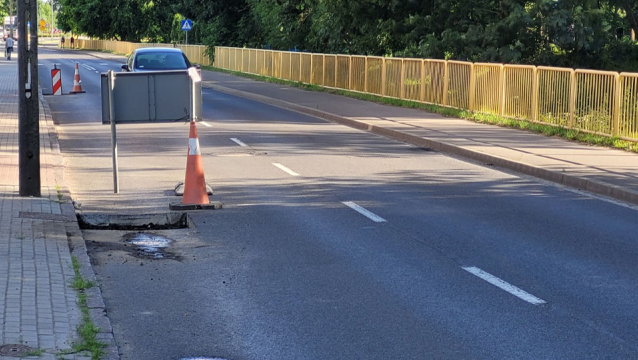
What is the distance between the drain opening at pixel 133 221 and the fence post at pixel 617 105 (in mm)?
10605

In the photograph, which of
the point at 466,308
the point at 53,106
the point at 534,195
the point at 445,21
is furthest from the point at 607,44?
the point at 466,308

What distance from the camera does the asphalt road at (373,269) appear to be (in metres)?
6.88

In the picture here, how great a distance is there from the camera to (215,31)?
2511 inches

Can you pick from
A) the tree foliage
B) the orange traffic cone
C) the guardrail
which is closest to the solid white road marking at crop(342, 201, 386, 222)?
the orange traffic cone

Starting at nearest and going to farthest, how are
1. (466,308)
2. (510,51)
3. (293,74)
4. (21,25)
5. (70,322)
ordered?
(70,322) < (466,308) < (21,25) < (510,51) < (293,74)

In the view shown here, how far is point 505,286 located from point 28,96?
254 inches

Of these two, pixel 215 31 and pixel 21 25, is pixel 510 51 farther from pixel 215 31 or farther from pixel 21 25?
pixel 215 31

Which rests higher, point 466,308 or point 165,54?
point 165,54

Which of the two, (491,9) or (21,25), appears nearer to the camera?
(21,25)

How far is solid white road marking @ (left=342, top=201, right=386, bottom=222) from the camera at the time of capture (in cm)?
1176

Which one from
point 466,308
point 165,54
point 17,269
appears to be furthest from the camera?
point 165,54

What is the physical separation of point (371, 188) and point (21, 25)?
4997 mm

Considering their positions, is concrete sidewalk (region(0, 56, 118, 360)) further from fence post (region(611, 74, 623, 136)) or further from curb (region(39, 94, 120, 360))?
fence post (region(611, 74, 623, 136))

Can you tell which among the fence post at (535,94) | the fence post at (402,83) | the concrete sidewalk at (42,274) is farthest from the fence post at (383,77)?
the concrete sidewalk at (42,274)
